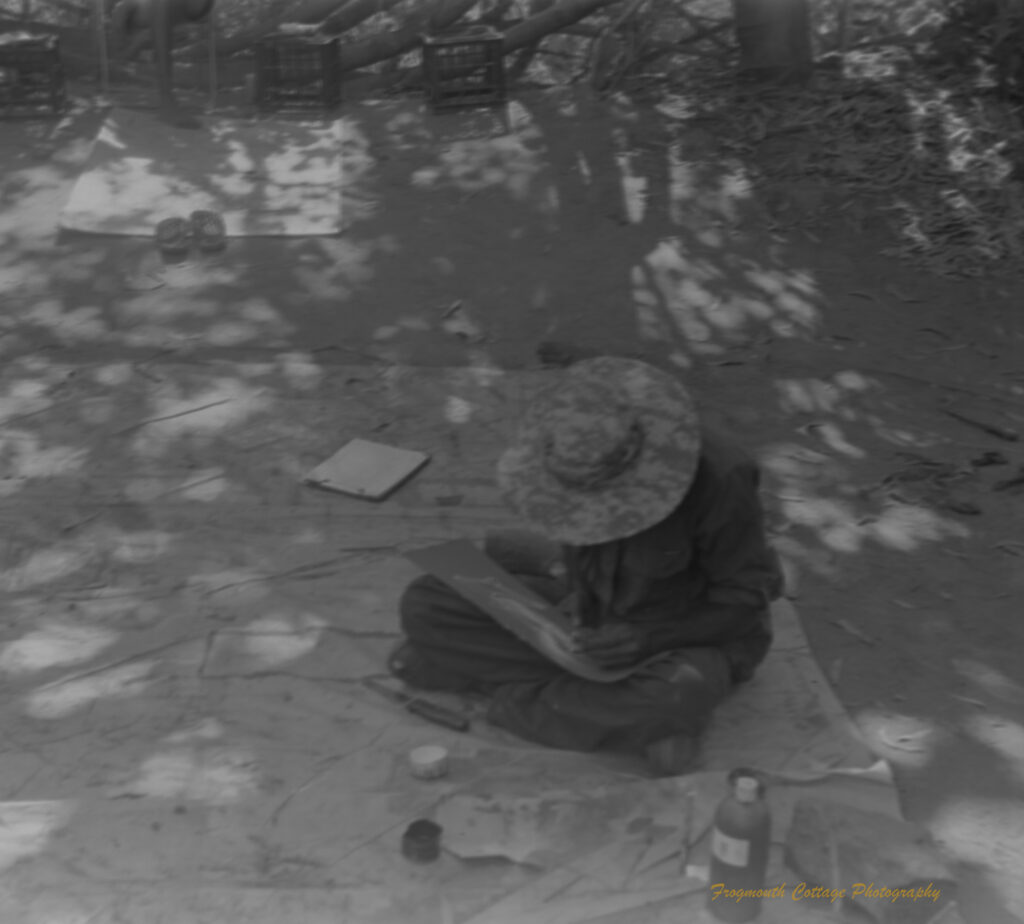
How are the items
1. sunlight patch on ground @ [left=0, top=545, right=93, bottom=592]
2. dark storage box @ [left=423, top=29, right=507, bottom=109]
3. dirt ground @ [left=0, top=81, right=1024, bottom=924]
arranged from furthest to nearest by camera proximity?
dark storage box @ [left=423, top=29, right=507, bottom=109] < sunlight patch on ground @ [left=0, top=545, right=93, bottom=592] < dirt ground @ [left=0, top=81, right=1024, bottom=924]

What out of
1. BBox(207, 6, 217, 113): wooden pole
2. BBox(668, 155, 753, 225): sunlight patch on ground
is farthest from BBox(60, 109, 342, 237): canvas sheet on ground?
BBox(668, 155, 753, 225): sunlight patch on ground

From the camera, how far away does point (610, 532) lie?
4070mm

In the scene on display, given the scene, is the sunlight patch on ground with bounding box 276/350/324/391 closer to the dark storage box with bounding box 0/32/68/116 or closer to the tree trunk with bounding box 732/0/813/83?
the dark storage box with bounding box 0/32/68/116

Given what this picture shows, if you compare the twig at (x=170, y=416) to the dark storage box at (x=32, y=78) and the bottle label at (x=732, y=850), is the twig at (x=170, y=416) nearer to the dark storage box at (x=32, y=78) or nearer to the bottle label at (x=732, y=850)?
the bottle label at (x=732, y=850)

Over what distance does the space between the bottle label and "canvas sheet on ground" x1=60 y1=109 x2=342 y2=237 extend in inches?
223

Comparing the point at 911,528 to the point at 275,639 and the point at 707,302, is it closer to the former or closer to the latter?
the point at 707,302

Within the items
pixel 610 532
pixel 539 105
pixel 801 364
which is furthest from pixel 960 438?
pixel 539 105

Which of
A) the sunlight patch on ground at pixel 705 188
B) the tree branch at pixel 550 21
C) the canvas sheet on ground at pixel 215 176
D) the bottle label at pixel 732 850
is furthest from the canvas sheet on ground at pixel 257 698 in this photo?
the tree branch at pixel 550 21

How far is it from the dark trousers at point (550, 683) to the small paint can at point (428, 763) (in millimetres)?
316

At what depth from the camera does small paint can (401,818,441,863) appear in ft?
12.9

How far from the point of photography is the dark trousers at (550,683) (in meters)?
4.37

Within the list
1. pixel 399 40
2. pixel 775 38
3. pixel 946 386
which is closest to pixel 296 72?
pixel 399 40

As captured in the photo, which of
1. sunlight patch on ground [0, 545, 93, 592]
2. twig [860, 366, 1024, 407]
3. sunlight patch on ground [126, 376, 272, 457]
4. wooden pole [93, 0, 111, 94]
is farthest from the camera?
wooden pole [93, 0, 111, 94]

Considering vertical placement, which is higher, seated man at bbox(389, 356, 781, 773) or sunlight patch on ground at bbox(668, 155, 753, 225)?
seated man at bbox(389, 356, 781, 773)
